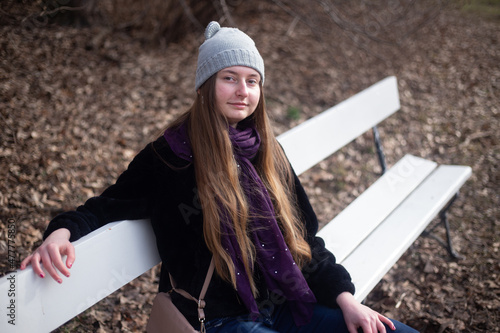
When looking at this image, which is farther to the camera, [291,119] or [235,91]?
[291,119]

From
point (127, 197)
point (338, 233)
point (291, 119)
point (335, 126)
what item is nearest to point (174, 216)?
point (127, 197)

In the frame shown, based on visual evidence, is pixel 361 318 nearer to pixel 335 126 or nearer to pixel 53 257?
pixel 53 257

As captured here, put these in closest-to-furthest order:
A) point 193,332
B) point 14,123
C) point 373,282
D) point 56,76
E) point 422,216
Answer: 1. point 193,332
2. point 373,282
3. point 422,216
4. point 14,123
5. point 56,76

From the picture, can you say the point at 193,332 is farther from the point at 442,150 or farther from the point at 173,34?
the point at 173,34

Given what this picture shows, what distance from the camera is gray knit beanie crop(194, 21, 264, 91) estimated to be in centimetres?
196

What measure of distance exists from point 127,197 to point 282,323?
0.98 m

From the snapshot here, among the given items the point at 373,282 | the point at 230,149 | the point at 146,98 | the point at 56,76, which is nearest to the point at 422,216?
the point at 373,282

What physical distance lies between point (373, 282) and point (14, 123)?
144 inches

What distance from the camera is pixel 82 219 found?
6.35 feet

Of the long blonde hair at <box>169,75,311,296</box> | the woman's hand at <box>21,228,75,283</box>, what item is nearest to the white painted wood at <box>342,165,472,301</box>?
the long blonde hair at <box>169,75,311,296</box>

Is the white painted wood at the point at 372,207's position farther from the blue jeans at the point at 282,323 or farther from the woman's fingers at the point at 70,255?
the woman's fingers at the point at 70,255

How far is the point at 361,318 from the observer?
1928 mm

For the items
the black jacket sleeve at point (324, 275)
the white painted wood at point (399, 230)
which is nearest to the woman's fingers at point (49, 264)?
the black jacket sleeve at point (324, 275)

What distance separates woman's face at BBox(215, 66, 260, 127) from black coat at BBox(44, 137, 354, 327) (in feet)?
1.05
